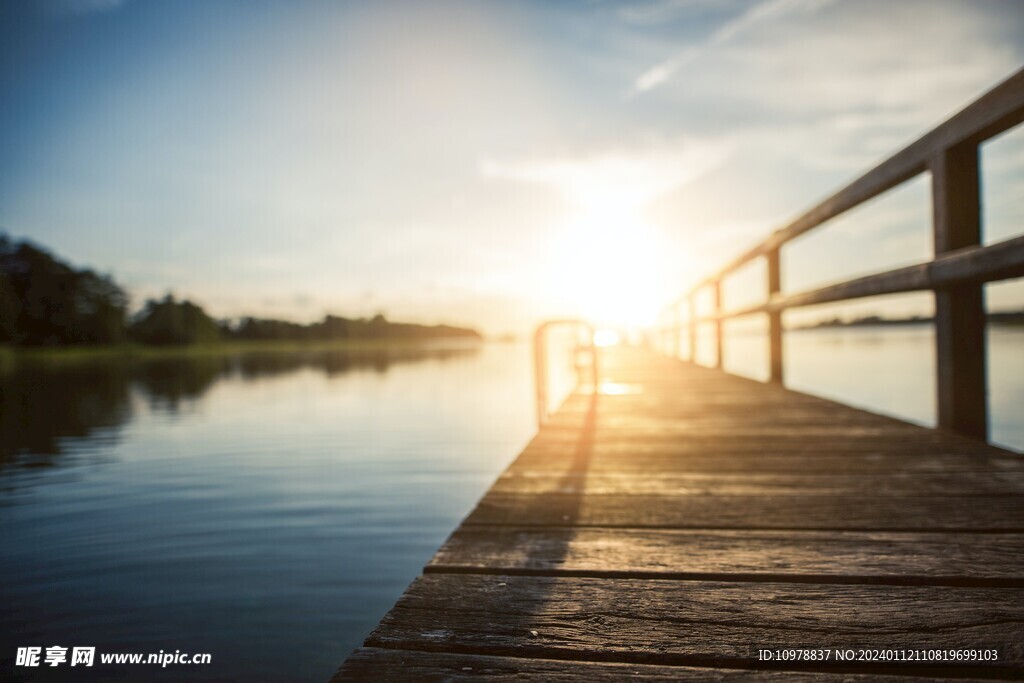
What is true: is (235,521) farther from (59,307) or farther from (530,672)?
(59,307)

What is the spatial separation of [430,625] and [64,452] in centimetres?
896

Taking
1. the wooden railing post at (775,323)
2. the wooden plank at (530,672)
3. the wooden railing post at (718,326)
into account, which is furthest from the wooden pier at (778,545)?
the wooden railing post at (718,326)

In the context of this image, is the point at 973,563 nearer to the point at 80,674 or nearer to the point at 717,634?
the point at 717,634

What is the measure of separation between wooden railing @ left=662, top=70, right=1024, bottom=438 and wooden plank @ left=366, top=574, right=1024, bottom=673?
1.13 metres

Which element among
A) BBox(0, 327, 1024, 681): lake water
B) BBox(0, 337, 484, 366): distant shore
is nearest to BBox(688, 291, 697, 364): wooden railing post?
BBox(0, 327, 1024, 681): lake water

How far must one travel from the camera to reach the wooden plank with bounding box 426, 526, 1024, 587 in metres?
1.22

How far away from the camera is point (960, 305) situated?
2.27 meters

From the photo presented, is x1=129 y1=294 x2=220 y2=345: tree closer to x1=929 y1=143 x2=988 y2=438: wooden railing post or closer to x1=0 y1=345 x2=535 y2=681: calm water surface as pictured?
x1=0 y1=345 x2=535 y2=681: calm water surface

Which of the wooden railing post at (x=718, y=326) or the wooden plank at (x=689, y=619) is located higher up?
the wooden railing post at (x=718, y=326)


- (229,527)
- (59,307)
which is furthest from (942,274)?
(59,307)

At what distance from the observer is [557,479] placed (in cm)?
214

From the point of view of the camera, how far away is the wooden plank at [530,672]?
873mm

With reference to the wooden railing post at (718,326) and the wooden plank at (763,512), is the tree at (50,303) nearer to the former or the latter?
the wooden railing post at (718,326)

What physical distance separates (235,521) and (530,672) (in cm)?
462
